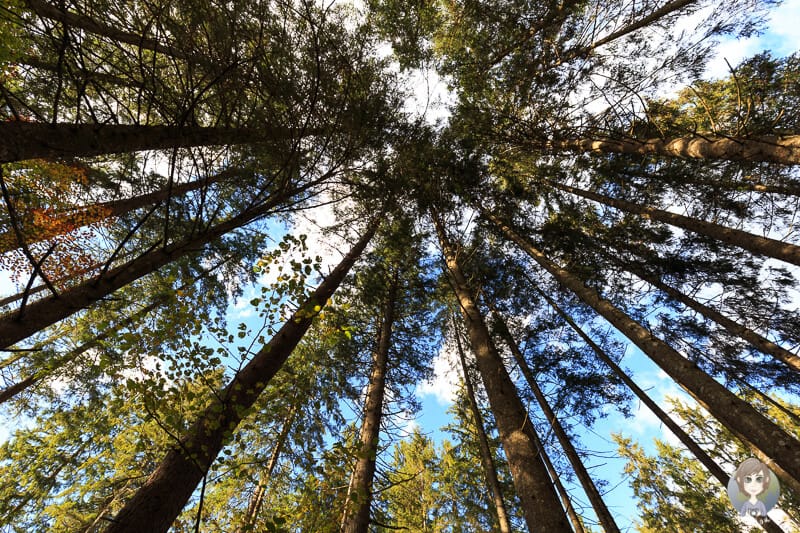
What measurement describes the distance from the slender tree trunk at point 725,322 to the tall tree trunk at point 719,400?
153 inches

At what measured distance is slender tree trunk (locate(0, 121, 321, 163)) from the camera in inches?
117

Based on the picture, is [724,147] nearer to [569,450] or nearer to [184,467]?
[569,450]

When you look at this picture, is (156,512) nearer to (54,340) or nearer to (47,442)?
(54,340)

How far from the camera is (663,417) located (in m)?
7.89

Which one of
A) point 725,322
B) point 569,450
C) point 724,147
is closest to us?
point 724,147

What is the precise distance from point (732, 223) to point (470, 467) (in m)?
10.7

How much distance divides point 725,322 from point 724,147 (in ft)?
16.4

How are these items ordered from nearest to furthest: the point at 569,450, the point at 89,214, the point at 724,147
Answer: the point at 724,147 → the point at 89,214 → the point at 569,450

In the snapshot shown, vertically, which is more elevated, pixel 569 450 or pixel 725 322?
pixel 725 322

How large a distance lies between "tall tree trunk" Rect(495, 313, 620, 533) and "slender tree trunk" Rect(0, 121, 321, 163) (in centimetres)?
777

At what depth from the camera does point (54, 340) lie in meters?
9.59

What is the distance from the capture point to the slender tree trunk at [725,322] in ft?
21.6

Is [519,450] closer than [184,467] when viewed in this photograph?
No

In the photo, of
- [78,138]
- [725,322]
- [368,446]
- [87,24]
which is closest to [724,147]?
[725,322]
